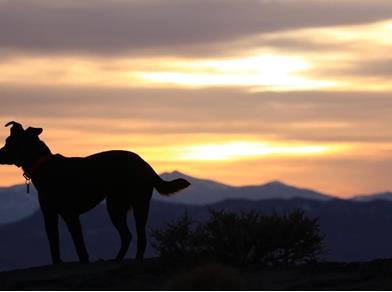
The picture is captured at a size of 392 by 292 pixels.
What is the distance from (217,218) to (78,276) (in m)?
3.27

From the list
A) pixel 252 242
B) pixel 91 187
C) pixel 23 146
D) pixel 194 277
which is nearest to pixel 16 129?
pixel 23 146

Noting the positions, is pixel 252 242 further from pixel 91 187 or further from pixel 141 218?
→ pixel 91 187

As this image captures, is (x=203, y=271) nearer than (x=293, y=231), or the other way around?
(x=203, y=271)

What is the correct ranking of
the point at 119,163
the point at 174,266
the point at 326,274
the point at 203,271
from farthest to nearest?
the point at 119,163
the point at 174,266
the point at 326,274
the point at 203,271

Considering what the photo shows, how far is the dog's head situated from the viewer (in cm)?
2672

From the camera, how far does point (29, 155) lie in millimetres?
26734

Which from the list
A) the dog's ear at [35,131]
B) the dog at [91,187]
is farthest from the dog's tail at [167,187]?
the dog's ear at [35,131]

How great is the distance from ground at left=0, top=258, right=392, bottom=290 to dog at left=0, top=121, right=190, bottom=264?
1118mm

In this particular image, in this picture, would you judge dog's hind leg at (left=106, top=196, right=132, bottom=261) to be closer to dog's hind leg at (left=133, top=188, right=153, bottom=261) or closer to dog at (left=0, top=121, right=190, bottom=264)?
dog at (left=0, top=121, right=190, bottom=264)

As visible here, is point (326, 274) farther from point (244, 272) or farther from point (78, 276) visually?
point (78, 276)

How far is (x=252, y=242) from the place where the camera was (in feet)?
80.9

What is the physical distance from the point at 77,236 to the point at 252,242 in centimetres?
386

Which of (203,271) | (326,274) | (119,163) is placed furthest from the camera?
(119,163)

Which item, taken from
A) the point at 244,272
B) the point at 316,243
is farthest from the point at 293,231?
the point at 244,272
